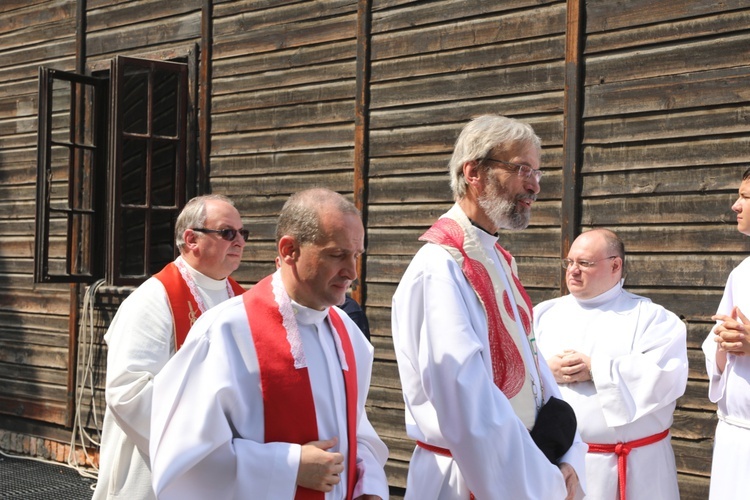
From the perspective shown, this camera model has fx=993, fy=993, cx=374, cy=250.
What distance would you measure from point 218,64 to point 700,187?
3.93 m

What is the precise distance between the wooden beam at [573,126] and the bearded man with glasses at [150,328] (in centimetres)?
205

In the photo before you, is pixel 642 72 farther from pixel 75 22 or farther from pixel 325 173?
pixel 75 22

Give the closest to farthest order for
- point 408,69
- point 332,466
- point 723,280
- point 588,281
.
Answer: point 332,466
point 588,281
point 723,280
point 408,69

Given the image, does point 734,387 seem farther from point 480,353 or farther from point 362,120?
point 362,120

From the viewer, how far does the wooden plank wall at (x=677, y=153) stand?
4875mm

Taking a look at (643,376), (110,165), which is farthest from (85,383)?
(643,376)

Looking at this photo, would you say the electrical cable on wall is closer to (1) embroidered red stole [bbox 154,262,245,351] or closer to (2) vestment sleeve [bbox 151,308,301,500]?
(1) embroidered red stole [bbox 154,262,245,351]

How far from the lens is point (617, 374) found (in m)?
4.22

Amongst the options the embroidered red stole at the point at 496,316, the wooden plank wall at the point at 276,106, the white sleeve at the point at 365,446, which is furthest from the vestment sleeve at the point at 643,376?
the wooden plank wall at the point at 276,106

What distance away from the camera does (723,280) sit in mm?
4875

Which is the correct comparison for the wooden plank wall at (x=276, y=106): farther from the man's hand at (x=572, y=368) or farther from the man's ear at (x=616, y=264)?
the man's hand at (x=572, y=368)

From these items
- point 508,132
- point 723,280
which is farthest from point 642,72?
point 508,132

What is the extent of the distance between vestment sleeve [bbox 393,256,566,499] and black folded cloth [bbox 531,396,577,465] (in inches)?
5.4

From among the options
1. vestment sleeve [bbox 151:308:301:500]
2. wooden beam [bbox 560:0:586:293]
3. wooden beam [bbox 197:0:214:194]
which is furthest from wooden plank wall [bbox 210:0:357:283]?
vestment sleeve [bbox 151:308:301:500]
